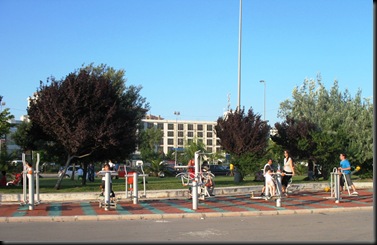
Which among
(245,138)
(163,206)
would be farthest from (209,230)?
(245,138)

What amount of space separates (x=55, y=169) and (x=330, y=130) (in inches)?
1807

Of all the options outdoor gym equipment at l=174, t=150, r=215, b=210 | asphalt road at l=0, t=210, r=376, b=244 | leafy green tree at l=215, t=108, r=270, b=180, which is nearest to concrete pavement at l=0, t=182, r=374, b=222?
outdoor gym equipment at l=174, t=150, r=215, b=210

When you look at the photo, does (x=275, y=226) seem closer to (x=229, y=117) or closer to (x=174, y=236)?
(x=174, y=236)

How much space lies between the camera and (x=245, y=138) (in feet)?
86.1

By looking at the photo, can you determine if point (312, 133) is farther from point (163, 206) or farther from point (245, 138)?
point (163, 206)

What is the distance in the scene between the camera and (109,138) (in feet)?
68.8

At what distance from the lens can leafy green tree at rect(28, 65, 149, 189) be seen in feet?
68.1

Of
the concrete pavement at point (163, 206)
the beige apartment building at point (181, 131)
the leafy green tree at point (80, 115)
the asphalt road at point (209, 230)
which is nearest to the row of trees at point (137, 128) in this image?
the leafy green tree at point (80, 115)

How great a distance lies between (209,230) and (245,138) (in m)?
15.0

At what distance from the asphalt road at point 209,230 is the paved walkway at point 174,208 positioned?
1.97 feet

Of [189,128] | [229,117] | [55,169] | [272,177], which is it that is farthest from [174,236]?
[189,128]

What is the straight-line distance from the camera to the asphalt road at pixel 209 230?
998 cm

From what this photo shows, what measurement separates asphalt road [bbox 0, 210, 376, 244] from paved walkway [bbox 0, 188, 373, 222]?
1.97 ft

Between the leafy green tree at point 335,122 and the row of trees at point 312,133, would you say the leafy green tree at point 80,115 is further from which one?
the leafy green tree at point 335,122
